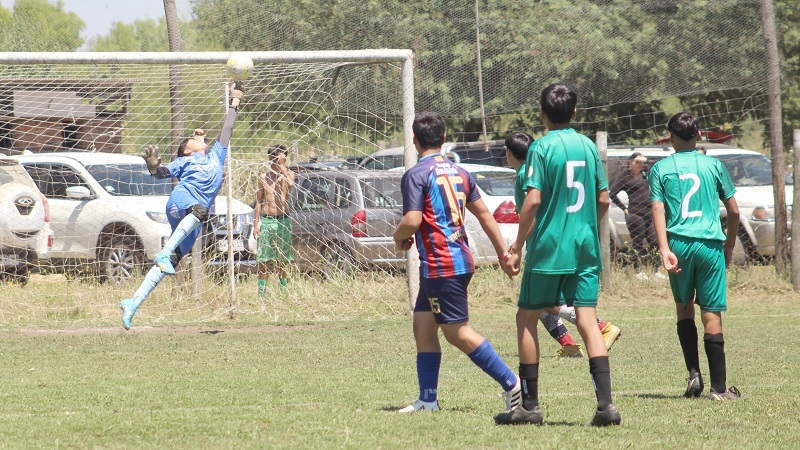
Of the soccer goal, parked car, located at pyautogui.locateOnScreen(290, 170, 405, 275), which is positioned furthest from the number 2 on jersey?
parked car, located at pyautogui.locateOnScreen(290, 170, 405, 275)

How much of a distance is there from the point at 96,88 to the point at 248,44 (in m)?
7.45

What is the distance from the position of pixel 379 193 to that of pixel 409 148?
1.56 meters

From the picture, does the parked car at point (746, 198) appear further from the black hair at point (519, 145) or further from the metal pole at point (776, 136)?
the black hair at point (519, 145)

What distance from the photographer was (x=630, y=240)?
49.9 ft

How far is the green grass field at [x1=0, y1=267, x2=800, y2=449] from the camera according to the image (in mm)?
5305

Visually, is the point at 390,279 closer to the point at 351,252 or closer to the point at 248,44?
the point at 351,252

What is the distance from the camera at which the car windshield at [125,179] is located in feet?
46.4

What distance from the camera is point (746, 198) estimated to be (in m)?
16.1

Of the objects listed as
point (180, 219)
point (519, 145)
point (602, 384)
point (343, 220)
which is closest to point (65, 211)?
point (343, 220)

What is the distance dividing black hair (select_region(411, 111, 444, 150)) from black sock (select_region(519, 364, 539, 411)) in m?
1.32

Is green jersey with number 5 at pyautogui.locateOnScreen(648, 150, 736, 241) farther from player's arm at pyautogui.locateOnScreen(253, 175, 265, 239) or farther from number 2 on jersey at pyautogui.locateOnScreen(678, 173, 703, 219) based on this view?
player's arm at pyautogui.locateOnScreen(253, 175, 265, 239)

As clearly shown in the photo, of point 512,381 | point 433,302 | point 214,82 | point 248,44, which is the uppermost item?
point 248,44

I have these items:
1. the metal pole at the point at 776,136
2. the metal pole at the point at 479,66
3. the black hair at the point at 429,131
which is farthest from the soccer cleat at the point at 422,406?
the metal pole at the point at 479,66

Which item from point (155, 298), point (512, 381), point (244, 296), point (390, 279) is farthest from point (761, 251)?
point (512, 381)
